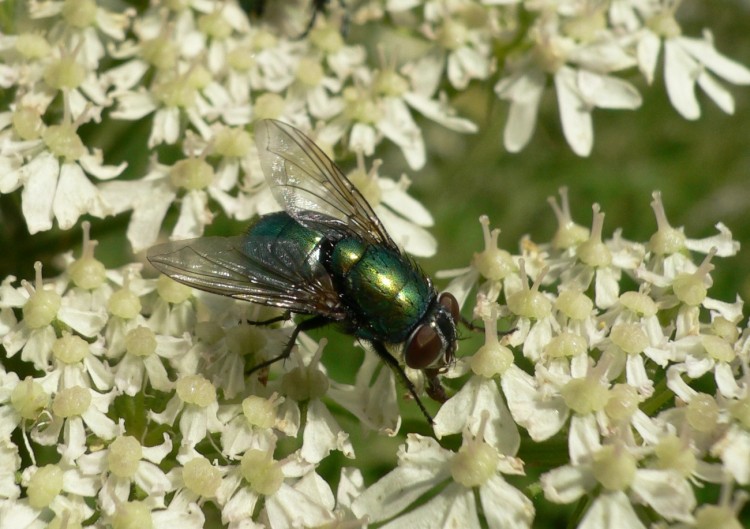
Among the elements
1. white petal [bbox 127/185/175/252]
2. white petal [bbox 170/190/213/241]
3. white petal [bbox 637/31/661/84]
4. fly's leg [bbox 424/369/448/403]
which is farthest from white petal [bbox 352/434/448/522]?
white petal [bbox 637/31/661/84]

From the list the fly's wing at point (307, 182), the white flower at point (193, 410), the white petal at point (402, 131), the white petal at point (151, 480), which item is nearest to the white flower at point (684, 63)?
the white petal at point (402, 131)

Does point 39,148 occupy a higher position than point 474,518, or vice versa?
point 39,148

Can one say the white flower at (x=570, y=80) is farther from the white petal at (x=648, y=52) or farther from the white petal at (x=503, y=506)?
the white petal at (x=503, y=506)

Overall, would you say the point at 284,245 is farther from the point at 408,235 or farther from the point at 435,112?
the point at 435,112

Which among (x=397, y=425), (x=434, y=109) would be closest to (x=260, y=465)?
(x=397, y=425)

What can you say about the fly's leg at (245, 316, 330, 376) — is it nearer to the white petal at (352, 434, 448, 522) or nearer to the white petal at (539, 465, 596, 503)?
the white petal at (352, 434, 448, 522)

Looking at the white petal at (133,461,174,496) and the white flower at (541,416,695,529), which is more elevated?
the white flower at (541,416,695,529)

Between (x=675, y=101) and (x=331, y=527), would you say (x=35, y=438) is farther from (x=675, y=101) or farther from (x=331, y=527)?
(x=675, y=101)
